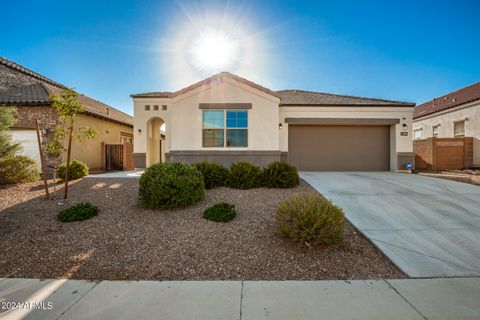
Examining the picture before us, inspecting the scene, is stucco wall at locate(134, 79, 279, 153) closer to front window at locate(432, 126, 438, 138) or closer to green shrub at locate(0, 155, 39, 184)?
green shrub at locate(0, 155, 39, 184)

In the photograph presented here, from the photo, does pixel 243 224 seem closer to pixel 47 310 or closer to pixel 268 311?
pixel 268 311

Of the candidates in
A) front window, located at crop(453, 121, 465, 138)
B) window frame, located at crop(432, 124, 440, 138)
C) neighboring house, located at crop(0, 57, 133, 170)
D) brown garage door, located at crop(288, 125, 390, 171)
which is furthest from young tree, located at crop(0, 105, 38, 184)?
window frame, located at crop(432, 124, 440, 138)

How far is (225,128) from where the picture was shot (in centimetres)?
1037

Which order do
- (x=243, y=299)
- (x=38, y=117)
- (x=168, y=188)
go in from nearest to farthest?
1. (x=243, y=299)
2. (x=168, y=188)
3. (x=38, y=117)

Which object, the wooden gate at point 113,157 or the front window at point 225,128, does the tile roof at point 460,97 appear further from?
the wooden gate at point 113,157

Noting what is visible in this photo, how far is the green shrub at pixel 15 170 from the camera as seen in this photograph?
8.09m

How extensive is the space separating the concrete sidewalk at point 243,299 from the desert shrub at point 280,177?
14.0ft

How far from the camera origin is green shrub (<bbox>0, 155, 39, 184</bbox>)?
8.09 metres

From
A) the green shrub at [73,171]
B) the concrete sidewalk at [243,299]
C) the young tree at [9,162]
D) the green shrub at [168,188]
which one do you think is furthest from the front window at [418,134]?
the young tree at [9,162]

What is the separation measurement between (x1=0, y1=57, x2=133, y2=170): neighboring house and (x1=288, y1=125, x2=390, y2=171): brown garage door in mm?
11897

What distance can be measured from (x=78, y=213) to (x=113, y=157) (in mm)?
10520

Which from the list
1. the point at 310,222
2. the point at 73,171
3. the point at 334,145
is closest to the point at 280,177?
the point at 310,222

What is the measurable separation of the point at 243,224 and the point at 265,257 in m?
1.16

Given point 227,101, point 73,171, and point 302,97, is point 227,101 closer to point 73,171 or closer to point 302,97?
point 302,97
